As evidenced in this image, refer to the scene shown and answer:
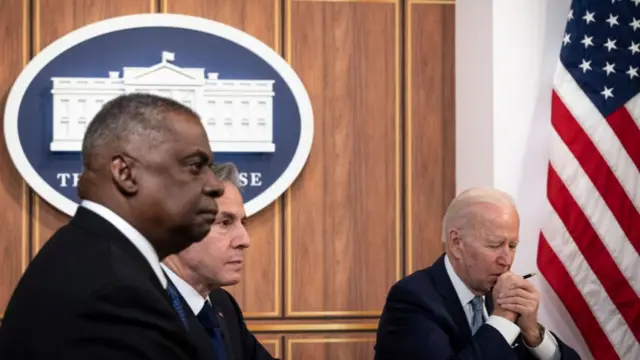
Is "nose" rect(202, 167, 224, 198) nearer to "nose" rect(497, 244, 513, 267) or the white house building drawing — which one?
"nose" rect(497, 244, 513, 267)

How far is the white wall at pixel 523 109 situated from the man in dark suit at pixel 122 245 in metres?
2.97

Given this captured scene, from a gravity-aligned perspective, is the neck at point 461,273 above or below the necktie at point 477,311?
above

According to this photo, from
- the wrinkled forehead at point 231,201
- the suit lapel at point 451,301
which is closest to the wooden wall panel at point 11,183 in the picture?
the wrinkled forehead at point 231,201

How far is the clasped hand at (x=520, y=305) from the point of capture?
301 cm

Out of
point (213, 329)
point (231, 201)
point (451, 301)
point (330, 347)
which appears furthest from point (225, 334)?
point (330, 347)

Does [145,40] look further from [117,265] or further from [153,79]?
[117,265]

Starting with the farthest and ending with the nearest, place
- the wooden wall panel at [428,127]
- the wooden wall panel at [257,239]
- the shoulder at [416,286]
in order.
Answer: the wooden wall panel at [428,127] < the wooden wall panel at [257,239] < the shoulder at [416,286]

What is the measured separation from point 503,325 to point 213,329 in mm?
958

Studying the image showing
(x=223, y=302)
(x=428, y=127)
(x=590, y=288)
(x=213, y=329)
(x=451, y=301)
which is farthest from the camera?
(x=428, y=127)

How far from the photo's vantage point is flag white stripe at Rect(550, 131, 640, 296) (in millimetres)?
4129

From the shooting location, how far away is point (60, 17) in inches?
178

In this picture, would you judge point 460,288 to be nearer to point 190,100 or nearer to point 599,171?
point 599,171

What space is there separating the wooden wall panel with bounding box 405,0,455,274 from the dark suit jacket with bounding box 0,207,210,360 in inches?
132

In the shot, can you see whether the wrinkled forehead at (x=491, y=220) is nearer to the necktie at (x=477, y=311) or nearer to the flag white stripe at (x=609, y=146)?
the necktie at (x=477, y=311)
